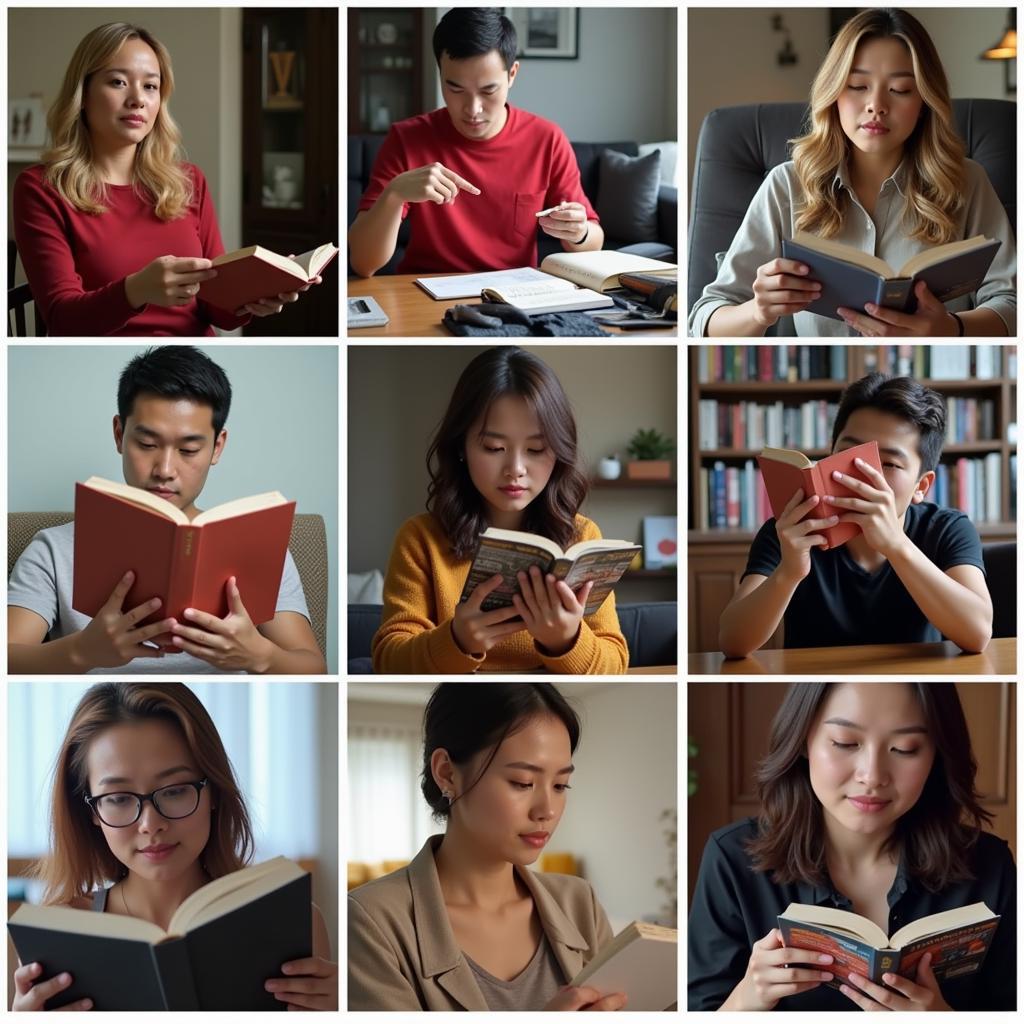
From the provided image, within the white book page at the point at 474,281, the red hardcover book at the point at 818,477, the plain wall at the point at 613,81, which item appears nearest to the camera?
the red hardcover book at the point at 818,477

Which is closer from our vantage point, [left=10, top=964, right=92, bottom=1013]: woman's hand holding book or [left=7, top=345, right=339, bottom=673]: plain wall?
[left=10, top=964, right=92, bottom=1013]: woman's hand holding book

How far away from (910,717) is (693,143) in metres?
3.21

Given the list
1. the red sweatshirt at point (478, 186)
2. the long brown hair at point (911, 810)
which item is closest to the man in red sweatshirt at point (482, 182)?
the red sweatshirt at point (478, 186)

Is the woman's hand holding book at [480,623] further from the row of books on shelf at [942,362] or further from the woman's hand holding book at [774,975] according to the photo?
the row of books on shelf at [942,362]

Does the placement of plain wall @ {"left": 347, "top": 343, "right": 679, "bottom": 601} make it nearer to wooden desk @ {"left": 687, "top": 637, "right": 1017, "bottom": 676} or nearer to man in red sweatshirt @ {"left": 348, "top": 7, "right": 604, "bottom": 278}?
man in red sweatshirt @ {"left": 348, "top": 7, "right": 604, "bottom": 278}

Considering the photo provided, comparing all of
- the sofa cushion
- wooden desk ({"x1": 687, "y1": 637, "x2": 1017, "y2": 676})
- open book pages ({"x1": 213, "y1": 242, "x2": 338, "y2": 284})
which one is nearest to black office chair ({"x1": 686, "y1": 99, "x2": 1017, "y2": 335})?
wooden desk ({"x1": 687, "y1": 637, "x2": 1017, "y2": 676})

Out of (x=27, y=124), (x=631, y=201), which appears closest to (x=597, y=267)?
(x=631, y=201)

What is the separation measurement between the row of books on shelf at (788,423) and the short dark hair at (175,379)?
2432 mm

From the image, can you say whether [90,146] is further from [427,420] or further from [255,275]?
[427,420]

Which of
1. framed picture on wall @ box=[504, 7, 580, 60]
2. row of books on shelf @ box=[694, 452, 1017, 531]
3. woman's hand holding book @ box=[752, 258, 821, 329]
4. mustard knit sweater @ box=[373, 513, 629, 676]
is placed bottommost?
mustard knit sweater @ box=[373, 513, 629, 676]

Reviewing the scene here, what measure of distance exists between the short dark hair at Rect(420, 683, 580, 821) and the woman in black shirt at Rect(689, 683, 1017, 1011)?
0.37 m

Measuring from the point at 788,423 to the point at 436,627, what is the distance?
2546mm

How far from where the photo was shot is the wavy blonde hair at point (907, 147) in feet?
5.53

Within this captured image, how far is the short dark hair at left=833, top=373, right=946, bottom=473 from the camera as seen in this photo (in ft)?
5.81
